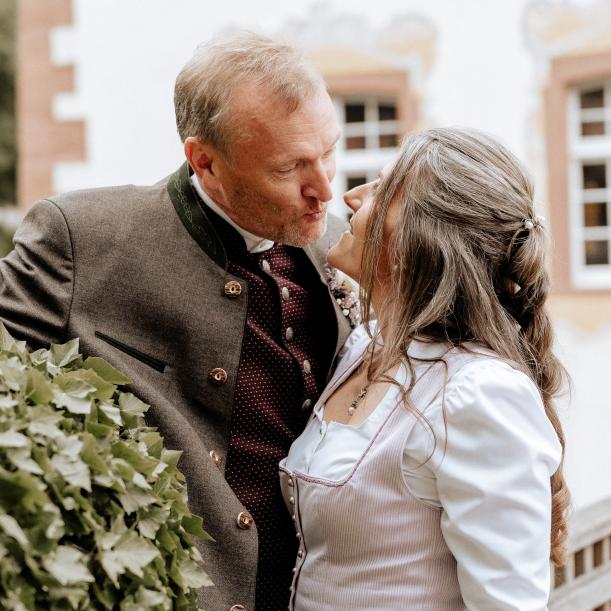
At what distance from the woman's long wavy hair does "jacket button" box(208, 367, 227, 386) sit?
13.3 inches

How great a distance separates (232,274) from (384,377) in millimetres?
482

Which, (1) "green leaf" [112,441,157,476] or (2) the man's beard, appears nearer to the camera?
(1) "green leaf" [112,441,157,476]

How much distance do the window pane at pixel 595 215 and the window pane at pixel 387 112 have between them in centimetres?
147

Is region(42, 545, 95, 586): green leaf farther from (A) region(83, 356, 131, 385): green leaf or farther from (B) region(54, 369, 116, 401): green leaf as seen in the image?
(A) region(83, 356, 131, 385): green leaf

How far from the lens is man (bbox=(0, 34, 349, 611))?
234cm

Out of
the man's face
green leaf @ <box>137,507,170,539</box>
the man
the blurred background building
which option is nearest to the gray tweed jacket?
the man

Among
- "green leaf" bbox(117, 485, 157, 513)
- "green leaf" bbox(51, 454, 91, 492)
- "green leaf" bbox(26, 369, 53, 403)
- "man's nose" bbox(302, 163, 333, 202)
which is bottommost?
"green leaf" bbox(117, 485, 157, 513)

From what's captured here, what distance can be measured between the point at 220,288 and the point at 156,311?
0.17 m

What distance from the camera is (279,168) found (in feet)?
8.23

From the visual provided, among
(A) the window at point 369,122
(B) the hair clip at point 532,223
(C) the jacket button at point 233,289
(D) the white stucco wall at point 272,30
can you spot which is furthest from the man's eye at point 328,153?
(A) the window at point 369,122

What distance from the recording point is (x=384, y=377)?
88.8 inches

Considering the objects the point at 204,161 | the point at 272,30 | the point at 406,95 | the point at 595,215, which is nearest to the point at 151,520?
the point at 204,161

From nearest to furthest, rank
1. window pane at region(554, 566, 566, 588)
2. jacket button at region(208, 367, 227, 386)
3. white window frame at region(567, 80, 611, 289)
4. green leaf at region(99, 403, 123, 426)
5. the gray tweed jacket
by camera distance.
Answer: green leaf at region(99, 403, 123, 426) → the gray tweed jacket → jacket button at region(208, 367, 227, 386) → window pane at region(554, 566, 566, 588) → white window frame at region(567, 80, 611, 289)

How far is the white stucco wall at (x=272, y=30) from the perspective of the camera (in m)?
7.48
